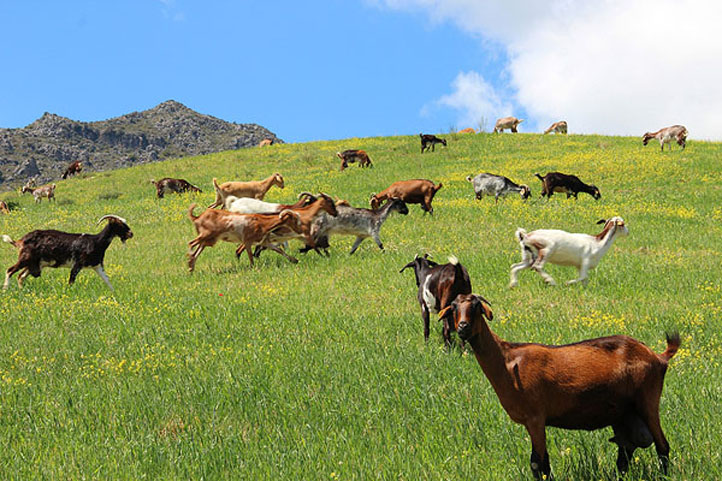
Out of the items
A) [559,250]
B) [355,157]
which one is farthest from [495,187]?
[355,157]

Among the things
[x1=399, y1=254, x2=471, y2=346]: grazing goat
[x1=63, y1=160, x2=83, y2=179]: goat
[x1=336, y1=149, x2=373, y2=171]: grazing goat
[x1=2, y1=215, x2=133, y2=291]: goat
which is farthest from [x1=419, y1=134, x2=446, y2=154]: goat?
Answer: [x1=399, y1=254, x2=471, y2=346]: grazing goat

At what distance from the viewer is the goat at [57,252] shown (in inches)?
436

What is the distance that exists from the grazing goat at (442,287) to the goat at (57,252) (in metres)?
6.93

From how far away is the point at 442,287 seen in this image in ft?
22.0

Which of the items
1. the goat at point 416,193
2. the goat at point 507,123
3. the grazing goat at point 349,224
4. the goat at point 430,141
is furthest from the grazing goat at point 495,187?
the goat at point 507,123

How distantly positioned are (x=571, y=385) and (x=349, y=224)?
36.0ft

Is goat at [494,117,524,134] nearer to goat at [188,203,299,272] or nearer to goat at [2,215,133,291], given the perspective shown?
goat at [188,203,299,272]

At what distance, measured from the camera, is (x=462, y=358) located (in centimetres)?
630

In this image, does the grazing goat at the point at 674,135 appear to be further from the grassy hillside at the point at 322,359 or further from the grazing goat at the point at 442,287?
the grazing goat at the point at 442,287

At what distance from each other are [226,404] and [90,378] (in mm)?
2166

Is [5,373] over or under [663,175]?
under

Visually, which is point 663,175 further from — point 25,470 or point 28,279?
point 25,470

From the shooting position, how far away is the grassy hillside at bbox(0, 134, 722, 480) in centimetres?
430

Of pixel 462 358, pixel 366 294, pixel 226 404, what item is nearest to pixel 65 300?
pixel 366 294
